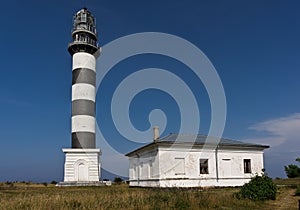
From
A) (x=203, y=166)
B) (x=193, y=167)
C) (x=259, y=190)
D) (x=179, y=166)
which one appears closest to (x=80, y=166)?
(x=179, y=166)

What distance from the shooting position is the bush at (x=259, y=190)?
13.3m

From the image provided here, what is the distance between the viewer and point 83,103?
28.9 metres

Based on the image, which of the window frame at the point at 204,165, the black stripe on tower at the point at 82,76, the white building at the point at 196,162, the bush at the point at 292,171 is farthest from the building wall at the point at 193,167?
the black stripe on tower at the point at 82,76

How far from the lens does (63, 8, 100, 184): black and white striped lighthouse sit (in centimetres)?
2728

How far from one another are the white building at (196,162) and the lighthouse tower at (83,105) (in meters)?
5.11

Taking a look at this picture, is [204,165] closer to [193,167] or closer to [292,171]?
[193,167]

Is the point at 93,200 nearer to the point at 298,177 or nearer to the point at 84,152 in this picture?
the point at 84,152

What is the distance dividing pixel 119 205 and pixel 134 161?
17489mm

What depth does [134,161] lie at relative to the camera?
27875mm

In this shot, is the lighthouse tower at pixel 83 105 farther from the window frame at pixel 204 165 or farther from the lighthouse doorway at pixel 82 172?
the window frame at pixel 204 165

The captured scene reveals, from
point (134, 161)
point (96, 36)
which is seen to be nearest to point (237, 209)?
point (134, 161)

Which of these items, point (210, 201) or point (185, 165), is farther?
point (185, 165)

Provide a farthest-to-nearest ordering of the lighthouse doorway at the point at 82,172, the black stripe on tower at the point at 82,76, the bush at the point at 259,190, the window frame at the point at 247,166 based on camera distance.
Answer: the black stripe on tower at the point at 82,76, the lighthouse doorway at the point at 82,172, the window frame at the point at 247,166, the bush at the point at 259,190

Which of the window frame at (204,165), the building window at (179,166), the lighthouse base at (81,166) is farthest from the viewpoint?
the lighthouse base at (81,166)
